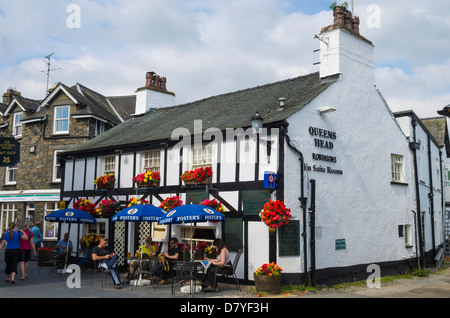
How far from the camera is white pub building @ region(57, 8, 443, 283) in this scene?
1244 cm

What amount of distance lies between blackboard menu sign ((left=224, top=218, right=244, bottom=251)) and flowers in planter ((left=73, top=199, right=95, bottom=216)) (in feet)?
21.8

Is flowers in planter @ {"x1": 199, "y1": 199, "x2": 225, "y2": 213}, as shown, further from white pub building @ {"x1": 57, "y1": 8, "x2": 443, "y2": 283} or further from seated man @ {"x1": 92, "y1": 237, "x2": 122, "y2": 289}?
seated man @ {"x1": 92, "y1": 237, "x2": 122, "y2": 289}

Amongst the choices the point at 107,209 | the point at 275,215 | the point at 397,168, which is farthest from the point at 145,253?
the point at 397,168

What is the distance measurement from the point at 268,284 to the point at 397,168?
857 centimetres

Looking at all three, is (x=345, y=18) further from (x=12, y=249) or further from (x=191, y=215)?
(x=12, y=249)

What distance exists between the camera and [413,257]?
658 inches

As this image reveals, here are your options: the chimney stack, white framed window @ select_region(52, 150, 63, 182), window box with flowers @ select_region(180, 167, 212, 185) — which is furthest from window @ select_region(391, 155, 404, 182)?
white framed window @ select_region(52, 150, 63, 182)

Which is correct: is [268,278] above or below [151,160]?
below

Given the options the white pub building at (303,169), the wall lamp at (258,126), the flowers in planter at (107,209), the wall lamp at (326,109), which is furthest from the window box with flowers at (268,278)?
the flowers in planter at (107,209)

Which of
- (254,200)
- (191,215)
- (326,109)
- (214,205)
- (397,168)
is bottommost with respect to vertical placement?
(191,215)

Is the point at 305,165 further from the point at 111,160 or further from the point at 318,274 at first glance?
the point at 111,160

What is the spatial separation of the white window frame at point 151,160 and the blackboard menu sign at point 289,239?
19.0 feet

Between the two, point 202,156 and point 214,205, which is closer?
point 214,205

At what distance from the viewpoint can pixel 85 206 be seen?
684 inches
